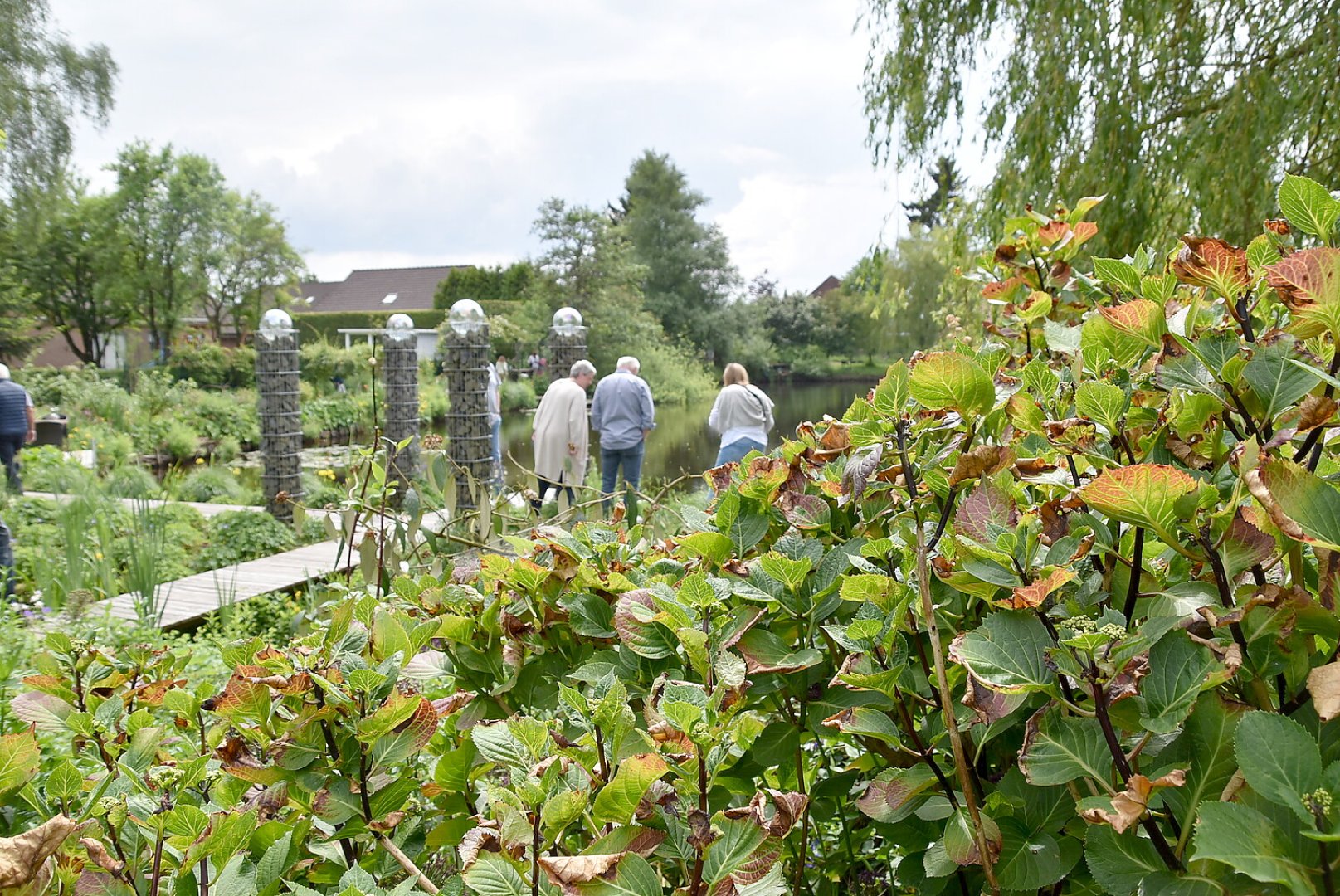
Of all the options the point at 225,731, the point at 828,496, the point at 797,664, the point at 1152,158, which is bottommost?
the point at 225,731

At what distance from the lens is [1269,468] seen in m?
0.50

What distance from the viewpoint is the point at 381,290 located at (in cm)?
4775

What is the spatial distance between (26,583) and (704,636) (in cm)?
597

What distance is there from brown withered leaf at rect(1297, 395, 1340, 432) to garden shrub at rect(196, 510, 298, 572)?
7181 millimetres

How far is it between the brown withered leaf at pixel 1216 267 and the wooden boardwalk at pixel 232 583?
3.86 metres

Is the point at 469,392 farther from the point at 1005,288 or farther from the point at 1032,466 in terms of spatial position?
the point at 1032,466

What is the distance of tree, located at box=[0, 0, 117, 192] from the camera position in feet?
57.2

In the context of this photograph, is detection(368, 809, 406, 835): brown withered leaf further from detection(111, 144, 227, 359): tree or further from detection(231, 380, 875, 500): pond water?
detection(111, 144, 227, 359): tree

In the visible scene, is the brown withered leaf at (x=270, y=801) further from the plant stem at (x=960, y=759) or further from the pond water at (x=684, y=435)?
the pond water at (x=684, y=435)

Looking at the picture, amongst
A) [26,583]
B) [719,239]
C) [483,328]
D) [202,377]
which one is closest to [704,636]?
[26,583]

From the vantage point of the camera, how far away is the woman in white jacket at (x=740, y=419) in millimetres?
7570

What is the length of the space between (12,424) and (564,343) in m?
5.17

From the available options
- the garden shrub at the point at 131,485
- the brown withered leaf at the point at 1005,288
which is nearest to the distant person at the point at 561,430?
the garden shrub at the point at 131,485

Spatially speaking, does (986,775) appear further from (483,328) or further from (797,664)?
(483,328)
